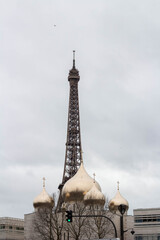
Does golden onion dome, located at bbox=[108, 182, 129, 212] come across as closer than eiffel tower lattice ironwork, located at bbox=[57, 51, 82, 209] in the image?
Yes

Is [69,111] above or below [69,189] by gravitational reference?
above

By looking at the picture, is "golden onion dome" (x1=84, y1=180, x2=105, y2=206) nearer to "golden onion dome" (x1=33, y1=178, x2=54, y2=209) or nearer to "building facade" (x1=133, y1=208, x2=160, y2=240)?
"building facade" (x1=133, y1=208, x2=160, y2=240)

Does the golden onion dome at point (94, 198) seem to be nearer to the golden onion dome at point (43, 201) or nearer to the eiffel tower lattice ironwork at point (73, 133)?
the golden onion dome at point (43, 201)

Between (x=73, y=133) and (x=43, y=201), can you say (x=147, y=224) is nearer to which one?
(x=43, y=201)

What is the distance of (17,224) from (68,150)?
17105mm

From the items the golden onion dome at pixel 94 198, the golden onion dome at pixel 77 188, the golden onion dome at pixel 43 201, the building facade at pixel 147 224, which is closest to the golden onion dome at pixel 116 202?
the building facade at pixel 147 224

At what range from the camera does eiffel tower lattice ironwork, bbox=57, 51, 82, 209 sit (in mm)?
95125

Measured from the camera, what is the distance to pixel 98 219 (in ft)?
198

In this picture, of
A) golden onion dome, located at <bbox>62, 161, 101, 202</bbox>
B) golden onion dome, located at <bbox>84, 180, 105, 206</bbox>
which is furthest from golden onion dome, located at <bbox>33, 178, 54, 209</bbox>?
golden onion dome, located at <bbox>84, 180, 105, 206</bbox>

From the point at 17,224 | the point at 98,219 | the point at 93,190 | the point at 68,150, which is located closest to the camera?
the point at 98,219

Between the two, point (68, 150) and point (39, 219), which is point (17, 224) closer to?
point (68, 150)

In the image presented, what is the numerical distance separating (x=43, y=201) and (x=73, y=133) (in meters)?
29.9

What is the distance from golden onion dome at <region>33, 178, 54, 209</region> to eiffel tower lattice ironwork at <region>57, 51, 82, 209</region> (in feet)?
60.7

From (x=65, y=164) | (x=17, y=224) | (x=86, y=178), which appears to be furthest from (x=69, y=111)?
(x=86, y=178)
